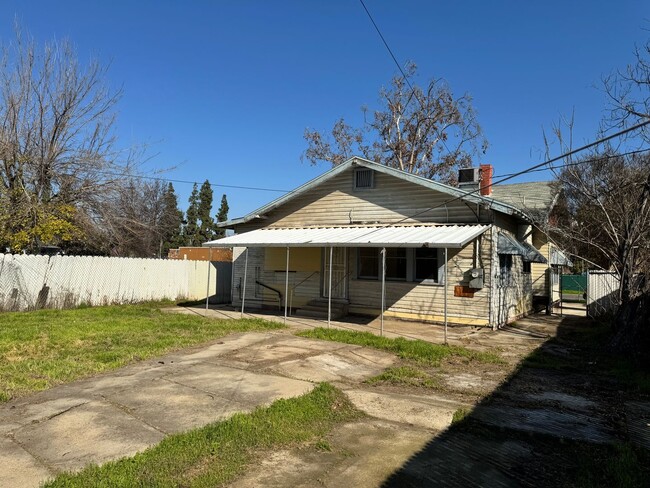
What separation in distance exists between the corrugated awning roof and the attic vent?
1.46 metres

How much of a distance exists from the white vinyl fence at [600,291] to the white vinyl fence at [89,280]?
15.4 meters

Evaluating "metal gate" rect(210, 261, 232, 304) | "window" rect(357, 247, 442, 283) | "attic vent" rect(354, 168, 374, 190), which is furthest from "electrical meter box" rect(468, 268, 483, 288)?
"metal gate" rect(210, 261, 232, 304)

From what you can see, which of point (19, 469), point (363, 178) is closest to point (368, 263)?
point (363, 178)

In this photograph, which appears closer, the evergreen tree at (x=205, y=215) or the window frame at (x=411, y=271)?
the window frame at (x=411, y=271)

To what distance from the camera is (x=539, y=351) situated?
355 inches

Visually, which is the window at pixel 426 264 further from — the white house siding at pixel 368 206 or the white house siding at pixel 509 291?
the white house siding at pixel 509 291

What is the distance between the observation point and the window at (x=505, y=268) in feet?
40.7

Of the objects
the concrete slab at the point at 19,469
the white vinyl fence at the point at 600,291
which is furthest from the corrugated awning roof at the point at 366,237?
the concrete slab at the point at 19,469

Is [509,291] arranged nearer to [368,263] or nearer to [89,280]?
[368,263]

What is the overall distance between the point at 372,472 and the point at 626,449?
8.12 feet

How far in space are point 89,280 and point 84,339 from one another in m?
6.72

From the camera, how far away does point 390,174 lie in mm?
13375

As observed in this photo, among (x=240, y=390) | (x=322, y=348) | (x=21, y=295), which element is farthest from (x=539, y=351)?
(x=21, y=295)

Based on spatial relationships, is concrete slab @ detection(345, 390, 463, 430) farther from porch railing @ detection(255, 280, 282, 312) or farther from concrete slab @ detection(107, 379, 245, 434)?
porch railing @ detection(255, 280, 282, 312)
